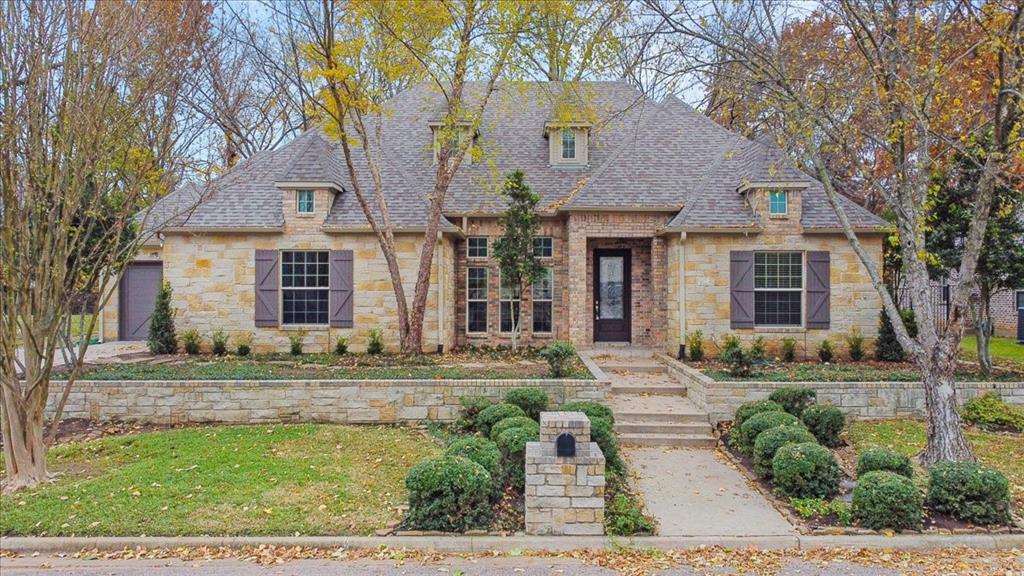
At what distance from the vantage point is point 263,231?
488 inches

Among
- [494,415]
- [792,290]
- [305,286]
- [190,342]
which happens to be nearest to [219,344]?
[190,342]

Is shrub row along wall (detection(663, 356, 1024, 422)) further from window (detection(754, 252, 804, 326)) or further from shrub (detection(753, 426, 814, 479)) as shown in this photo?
window (detection(754, 252, 804, 326))

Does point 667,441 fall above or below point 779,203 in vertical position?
below

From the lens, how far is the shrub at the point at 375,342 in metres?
12.1

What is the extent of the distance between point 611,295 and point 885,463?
823cm

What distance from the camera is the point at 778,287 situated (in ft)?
39.9

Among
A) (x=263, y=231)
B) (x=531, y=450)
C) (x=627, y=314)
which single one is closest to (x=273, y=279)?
(x=263, y=231)

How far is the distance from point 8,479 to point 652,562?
652cm

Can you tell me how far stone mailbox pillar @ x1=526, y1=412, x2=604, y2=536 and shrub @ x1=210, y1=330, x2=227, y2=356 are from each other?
31.8ft

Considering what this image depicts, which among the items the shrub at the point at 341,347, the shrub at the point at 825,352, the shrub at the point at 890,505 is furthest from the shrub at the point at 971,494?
the shrub at the point at 341,347

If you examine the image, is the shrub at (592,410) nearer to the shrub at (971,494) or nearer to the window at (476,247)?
the shrub at (971,494)

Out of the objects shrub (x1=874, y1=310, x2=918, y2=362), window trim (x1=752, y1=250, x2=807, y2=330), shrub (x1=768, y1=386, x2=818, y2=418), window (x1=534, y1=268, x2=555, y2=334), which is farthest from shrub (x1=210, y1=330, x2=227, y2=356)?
shrub (x1=874, y1=310, x2=918, y2=362)

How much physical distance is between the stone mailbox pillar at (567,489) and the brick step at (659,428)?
304cm

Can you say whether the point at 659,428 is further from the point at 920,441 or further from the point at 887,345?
the point at 887,345
